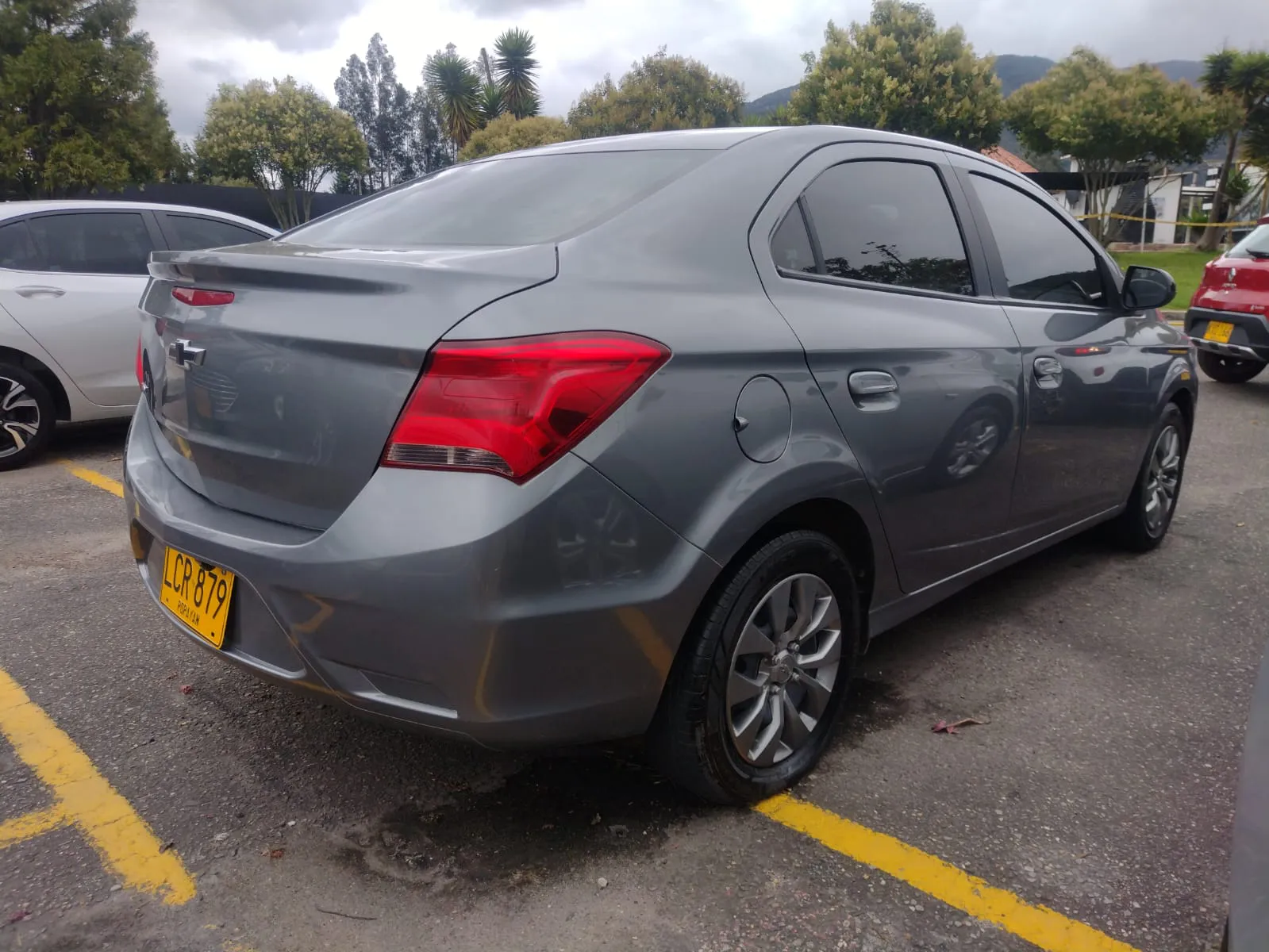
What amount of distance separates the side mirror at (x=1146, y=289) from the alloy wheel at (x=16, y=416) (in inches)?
218

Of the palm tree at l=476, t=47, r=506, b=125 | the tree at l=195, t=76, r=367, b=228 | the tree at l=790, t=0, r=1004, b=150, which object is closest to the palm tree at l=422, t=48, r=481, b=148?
the palm tree at l=476, t=47, r=506, b=125

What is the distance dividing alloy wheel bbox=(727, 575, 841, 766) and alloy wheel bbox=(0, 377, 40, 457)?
498 centimetres

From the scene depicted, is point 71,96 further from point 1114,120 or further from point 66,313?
point 1114,120

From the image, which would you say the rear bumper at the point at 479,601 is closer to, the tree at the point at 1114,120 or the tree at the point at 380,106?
the tree at the point at 1114,120

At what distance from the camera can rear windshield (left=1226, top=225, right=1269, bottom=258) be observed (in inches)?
310

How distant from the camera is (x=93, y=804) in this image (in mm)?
2344

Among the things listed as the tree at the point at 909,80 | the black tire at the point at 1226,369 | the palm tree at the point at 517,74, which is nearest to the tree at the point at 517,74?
the palm tree at the point at 517,74

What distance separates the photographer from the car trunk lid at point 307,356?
5.99ft

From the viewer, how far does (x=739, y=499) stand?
2023 mm

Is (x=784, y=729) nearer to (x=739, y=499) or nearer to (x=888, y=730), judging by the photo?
(x=888, y=730)

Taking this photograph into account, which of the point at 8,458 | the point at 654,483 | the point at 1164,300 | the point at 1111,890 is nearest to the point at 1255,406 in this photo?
the point at 1164,300

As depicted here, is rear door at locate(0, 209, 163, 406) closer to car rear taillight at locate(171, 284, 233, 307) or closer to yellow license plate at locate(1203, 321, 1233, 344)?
car rear taillight at locate(171, 284, 233, 307)

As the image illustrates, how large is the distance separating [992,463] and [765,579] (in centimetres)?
107

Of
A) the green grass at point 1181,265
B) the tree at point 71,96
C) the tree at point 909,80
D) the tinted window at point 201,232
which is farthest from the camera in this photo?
the tree at point 909,80
